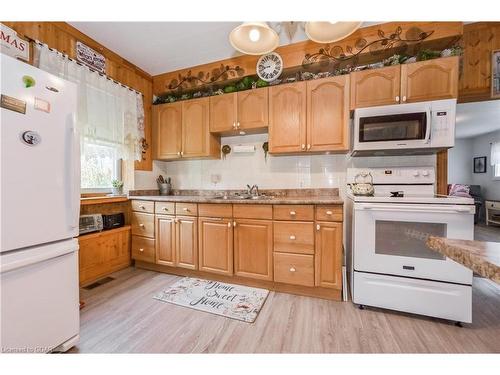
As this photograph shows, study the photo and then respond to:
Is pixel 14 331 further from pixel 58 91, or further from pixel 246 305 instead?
pixel 246 305

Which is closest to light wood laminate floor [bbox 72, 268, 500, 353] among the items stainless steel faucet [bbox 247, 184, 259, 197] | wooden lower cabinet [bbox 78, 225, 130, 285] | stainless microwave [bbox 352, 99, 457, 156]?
wooden lower cabinet [bbox 78, 225, 130, 285]

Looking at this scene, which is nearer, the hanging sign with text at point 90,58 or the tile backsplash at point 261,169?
the hanging sign with text at point 90,58

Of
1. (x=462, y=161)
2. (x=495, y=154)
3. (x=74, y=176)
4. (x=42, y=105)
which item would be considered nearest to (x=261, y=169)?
(x=74, y=176)

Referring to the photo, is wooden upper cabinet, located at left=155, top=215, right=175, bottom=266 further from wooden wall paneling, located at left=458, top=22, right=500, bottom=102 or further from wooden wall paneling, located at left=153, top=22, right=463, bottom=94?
wooden wall paneling, located at left=458, top=22, right=500, bottom=102

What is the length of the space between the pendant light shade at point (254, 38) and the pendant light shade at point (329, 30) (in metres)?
0.24

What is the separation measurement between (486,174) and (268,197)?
7310mm

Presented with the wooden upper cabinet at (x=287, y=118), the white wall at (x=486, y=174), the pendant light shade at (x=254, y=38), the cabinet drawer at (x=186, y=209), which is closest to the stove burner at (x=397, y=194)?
the wooden upper cabinet at (x=287, y=118)

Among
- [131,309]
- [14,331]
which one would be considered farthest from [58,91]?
[131,309]

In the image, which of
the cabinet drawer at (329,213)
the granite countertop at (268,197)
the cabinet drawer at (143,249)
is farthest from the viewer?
the cabinet drawer at (143,249)

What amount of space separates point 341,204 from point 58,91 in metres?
2.11

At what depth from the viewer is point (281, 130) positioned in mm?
2301

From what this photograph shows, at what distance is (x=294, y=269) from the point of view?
6.39ft

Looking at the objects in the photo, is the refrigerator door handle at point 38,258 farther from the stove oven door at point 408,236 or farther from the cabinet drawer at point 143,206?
the stove oven door at point 408,236

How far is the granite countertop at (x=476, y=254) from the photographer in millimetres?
518
